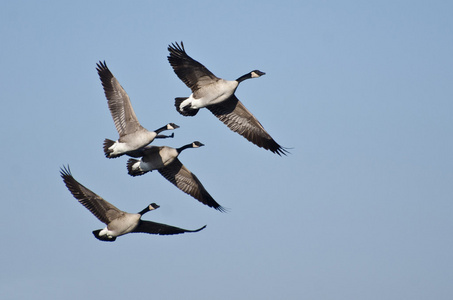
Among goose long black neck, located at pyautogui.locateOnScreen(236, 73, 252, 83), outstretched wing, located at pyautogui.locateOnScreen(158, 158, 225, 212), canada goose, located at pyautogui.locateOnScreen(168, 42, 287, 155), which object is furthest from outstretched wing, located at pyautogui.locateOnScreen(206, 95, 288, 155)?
outstretched wing, located at pyautogui.locateOnScreen(158, 158, 225, 212)

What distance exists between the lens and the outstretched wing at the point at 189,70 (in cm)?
1798

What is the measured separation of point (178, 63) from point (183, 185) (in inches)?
147

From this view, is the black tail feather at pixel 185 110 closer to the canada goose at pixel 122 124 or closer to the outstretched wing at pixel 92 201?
the canada goose at pixel 122 124

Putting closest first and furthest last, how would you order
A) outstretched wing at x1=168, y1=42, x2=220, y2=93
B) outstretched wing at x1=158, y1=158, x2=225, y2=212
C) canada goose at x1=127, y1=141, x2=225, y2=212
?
outstretched wing at x1=168, y1=42, x2=220, y2=93 → canada goose at x1=127, y1=141, x2=225, y2=212 → outstretched wing at x1=158, y1=158, x2=225, y2=212

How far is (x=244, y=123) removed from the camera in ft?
65.1

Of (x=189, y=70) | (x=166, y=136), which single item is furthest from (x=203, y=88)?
(x=166, y=136)

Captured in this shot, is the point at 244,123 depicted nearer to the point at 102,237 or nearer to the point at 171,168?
the point at 171,168

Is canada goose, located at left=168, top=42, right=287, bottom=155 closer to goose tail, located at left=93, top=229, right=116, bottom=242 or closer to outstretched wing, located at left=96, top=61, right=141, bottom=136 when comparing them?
outstretched wing, located at left=96, top=61, right=141, bottom=136

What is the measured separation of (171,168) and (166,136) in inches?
46.4

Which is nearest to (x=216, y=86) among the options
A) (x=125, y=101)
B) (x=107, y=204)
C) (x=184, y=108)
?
(x=184, y=108)

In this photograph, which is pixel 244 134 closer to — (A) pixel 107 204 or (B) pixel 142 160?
(B) pixel 142 160

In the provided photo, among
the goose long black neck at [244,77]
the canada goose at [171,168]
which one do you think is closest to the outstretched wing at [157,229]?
the canada goose at [171,168]

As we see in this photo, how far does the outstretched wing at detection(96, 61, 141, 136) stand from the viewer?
18.8 meters

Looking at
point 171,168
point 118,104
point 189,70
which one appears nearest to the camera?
point 189,70
